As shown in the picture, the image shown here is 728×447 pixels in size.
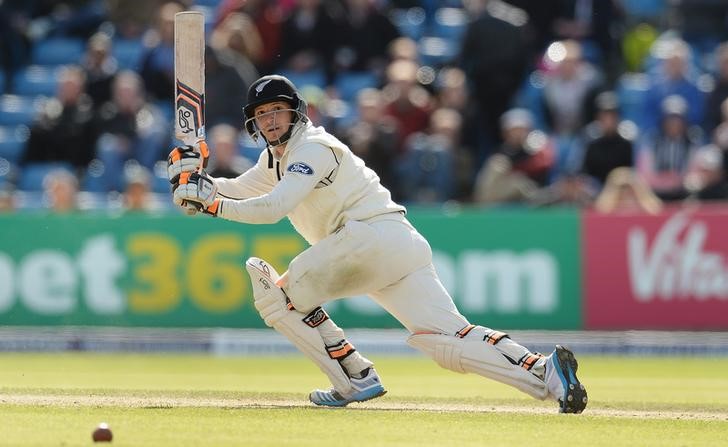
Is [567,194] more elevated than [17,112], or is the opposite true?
[17,112]

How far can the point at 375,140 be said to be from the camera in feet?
46.5

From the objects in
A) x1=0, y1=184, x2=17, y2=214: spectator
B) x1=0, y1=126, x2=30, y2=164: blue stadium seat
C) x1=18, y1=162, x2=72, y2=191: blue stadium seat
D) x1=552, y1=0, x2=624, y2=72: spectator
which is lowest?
x1=0, y1=184, x2=17, y2=214: spectator

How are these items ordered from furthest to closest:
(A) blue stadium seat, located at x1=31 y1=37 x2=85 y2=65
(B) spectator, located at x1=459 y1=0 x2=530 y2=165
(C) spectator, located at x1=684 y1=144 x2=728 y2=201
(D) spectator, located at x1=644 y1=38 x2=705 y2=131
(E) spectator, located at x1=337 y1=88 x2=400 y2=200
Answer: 1. (A) blue stadium seat, located at x1=31 y1=37 x2=85 y2=65
2. (B) spectator, located at x1=459 y1=0 x2=530 y2=165
3. (D) spectator, located at x1=644 y1=38 x2=705 y2=131
4. (E) spectator, located at x1=337 y1=88 x2=400 y2=200
5. (C) spectator, located at x1=684 y1=144 x2=728 y2=201

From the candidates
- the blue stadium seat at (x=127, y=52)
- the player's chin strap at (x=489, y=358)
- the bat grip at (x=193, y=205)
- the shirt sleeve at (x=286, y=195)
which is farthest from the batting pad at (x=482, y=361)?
the blue stadium seat at (x=127, y=52)

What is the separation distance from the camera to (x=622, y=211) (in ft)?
44.1

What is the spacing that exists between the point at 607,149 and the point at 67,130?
17.5 ft

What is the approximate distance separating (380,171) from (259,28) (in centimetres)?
267

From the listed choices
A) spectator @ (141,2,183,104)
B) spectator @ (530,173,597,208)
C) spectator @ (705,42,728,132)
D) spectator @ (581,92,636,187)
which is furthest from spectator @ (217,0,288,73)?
spectator @ (705,42,728,132)

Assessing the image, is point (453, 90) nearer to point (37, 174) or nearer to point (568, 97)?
point (568, 97)

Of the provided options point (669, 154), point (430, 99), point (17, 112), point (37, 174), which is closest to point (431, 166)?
point (430, 99)

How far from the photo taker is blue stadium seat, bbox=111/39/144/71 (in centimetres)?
1683

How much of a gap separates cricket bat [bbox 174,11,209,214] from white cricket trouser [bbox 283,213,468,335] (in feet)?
2.93

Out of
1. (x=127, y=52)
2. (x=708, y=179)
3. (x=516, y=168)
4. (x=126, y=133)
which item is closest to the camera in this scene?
(x=708, y=179)

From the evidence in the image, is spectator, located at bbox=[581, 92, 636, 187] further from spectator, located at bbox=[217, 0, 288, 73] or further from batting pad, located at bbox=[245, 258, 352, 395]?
batting pad, located at bbox=[245, 258, 352, 395]
